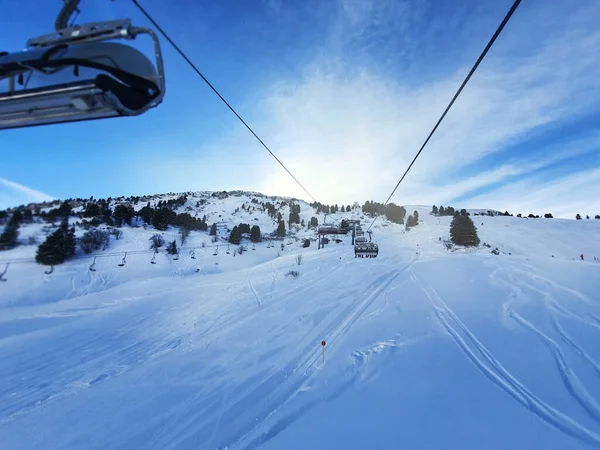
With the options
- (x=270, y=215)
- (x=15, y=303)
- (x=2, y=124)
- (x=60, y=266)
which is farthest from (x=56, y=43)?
(x=270, y=215)

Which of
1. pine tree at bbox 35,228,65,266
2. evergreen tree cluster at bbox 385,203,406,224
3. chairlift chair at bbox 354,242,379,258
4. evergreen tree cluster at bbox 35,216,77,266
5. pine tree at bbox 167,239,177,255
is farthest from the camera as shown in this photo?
evergreen tree cluster at bbox 385,203,406,224

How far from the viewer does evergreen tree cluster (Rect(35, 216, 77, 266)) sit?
30.0 m

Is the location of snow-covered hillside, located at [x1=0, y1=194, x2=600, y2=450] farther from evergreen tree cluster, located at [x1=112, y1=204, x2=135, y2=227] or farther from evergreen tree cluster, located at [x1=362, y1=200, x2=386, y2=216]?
evergreen tree cluster, located at [x1=362, y1=200, x2=386, y2=216]

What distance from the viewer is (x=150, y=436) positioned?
5500mm

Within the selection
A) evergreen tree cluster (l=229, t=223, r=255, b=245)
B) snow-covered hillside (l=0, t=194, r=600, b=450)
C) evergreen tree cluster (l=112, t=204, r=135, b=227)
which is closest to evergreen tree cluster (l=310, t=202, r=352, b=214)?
evergreen tree cluster (l=229, t=223, r=255, b=245)

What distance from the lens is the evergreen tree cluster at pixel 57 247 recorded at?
29953 millimetres

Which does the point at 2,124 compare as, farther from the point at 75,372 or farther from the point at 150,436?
the point at 75,372

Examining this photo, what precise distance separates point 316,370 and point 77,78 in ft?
26.1

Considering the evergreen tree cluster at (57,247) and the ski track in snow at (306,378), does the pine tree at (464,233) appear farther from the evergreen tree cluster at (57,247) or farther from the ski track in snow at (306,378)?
the evergreen tree cluster at (57,247)

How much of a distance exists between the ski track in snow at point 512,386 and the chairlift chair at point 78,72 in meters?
9.09

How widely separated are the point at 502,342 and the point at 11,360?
1764cm

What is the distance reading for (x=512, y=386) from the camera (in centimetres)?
671

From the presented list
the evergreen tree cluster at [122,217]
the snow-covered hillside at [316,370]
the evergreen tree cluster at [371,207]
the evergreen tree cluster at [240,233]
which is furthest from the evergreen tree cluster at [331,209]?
the snow-covered hillside at [316,370]

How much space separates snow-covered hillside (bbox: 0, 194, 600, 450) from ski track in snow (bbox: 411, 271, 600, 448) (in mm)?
39
